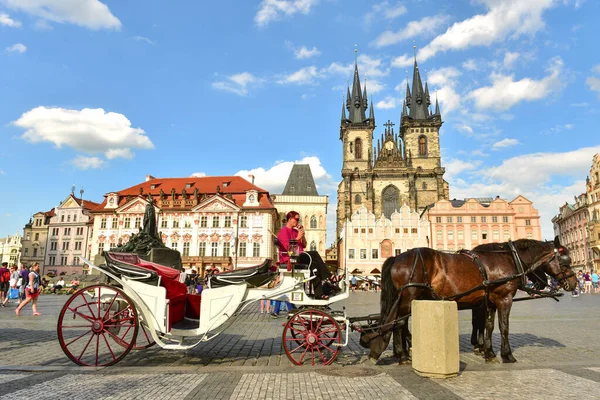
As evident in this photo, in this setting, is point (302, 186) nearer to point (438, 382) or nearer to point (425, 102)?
point (425, 102)

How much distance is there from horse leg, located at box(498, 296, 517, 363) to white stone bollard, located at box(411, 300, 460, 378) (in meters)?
1.34

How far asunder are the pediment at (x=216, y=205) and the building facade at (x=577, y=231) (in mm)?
45732

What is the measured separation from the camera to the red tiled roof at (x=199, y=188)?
48881 mm

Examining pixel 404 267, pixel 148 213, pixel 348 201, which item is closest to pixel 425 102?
pixel 348 201

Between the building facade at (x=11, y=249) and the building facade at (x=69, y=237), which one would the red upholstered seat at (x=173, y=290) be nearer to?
the building facade at (x=69, y=237)

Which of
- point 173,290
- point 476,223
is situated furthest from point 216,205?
point 173,290

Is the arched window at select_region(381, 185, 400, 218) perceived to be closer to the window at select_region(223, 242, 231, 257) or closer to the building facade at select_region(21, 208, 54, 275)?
the window at select_region(223, 242, 231, 257)

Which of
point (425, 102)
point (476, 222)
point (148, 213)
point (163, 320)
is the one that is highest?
point (425, 102)

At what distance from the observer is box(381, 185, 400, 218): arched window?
6725 cm

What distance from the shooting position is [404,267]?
6.25 meters

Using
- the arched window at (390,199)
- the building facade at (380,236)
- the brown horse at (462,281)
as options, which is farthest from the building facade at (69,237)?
the brown horse at (462,281)

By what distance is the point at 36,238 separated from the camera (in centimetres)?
6494

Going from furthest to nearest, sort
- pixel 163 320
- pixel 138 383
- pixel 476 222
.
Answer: pixel 476 222, pixel 163 320, pixel 138 383

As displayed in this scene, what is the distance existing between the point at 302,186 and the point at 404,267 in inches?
2213
